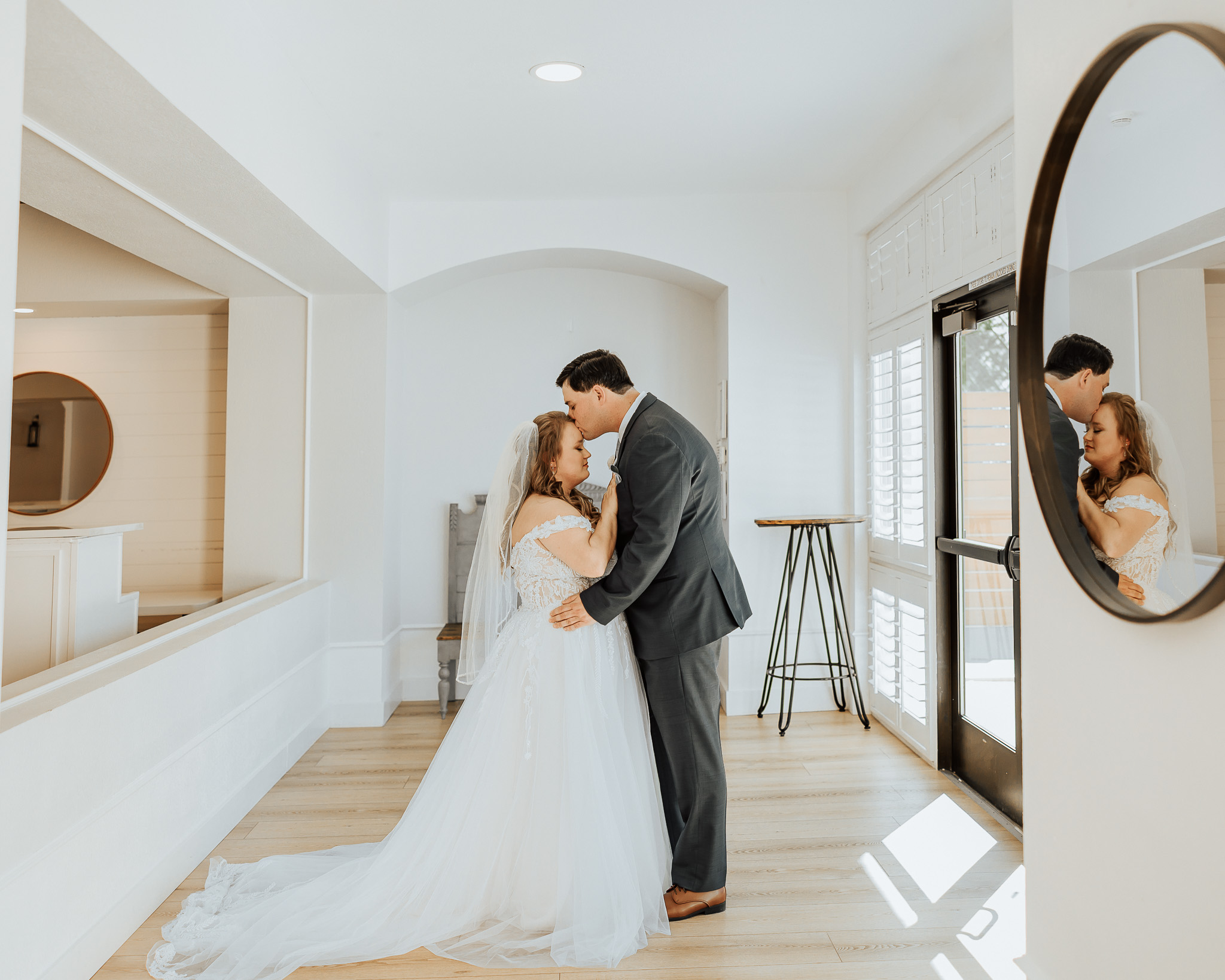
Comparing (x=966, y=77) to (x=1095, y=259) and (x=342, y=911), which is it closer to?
(x=1095, y=259)

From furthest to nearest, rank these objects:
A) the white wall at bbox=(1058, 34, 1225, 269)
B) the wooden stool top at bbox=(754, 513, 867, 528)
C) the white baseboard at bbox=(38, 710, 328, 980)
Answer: the wooden stool top at bbox=(754, 513, 867, 528), the white baseboard at bbox=(38, 710, 328, 980), the white wall at bbox=(1058, 34, 1225, 269)

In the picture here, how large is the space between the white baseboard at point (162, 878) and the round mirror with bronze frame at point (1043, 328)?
2.39 m

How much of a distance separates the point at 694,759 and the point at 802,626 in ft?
7.21

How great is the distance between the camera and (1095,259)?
4.11 feet

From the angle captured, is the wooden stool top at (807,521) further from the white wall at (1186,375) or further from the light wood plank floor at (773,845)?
the white wall at (1186,375)

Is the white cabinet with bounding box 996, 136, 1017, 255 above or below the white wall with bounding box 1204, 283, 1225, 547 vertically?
above

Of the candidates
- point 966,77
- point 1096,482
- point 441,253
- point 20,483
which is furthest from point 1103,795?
point 20,483

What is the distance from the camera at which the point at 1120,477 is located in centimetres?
120

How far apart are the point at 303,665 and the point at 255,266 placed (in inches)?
73.1

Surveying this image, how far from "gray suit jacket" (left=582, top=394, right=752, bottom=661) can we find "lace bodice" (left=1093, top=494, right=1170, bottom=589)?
1.22 meters

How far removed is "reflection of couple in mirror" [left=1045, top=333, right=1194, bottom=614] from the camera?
43.5 inches

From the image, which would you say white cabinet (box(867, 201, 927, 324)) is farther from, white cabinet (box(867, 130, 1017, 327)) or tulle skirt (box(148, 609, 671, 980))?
tulle skirt (box(148, 609, 671, 980))

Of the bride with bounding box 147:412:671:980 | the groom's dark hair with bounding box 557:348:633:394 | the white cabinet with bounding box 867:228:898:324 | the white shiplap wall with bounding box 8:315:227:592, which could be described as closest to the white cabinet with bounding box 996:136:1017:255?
the white cabinet with bounding box 867:228:898:324

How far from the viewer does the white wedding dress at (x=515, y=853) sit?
208cm
